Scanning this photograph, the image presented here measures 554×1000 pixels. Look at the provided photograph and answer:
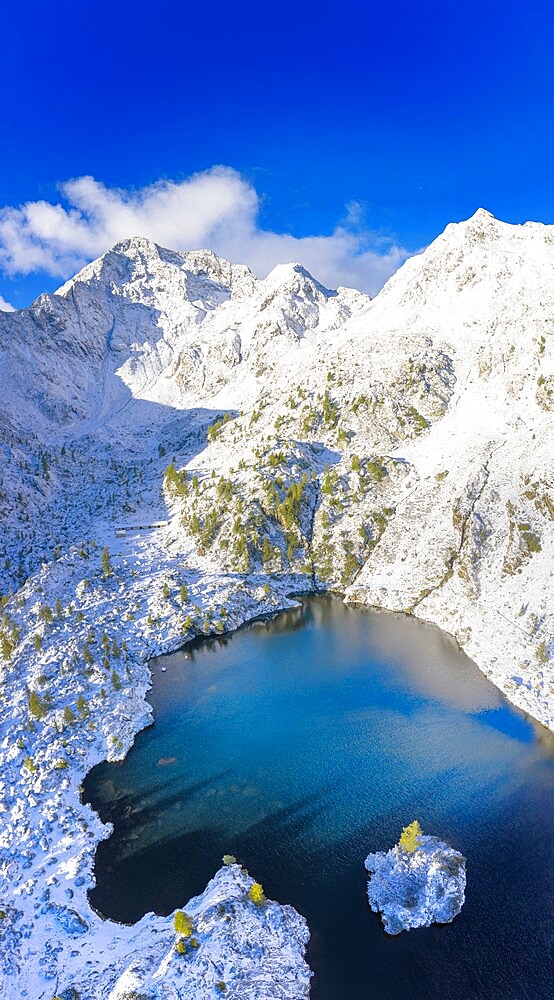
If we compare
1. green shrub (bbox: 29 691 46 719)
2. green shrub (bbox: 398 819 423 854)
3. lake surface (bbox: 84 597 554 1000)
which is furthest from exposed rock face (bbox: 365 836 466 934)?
green shrub (bbox: 29 691 46 719)

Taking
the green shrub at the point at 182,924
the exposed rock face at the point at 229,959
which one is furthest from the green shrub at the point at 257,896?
the green shrub at the point at 182,924

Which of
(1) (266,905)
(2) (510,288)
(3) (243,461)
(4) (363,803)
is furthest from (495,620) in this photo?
(2) (510,288)

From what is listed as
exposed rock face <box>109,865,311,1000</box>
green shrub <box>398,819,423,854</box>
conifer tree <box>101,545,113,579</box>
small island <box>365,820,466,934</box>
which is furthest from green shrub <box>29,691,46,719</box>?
green shrub <box>398,819,423,854</box>

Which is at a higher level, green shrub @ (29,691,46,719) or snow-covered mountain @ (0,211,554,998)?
snow-covered mountain @ (0,211,554,998)

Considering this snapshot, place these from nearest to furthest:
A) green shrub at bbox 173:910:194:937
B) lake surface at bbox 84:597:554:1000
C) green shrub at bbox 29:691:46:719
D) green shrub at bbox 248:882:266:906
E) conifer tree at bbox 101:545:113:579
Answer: lake surface at bbox 84:597:554:1000 → green shrub at bbox 173:910:194:937 → green shrub at bbox 248:882:266:906 → green shrub at bbox 29:691:46:719 → conifer tree at bbox 101:545:113:579

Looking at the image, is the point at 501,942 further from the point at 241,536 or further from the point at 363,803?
the point at 241,536

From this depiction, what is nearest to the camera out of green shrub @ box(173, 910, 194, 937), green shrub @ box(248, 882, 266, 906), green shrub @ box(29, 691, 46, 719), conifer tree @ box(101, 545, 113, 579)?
green shrub @ box(173, 910, 194, 937)

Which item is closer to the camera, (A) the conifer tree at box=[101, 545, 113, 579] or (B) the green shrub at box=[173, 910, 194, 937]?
(B) the green shrub at box=[173, 910, 194, 937]

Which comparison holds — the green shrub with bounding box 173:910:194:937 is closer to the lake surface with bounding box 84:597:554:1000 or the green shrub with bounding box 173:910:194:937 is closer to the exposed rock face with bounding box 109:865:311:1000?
the exposed rock face with bounding box 109:865:311:1000

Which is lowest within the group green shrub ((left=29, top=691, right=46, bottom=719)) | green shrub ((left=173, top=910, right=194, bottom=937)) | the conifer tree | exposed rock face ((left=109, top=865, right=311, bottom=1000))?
exposed rock face ((left=109, top=865, right=311, bottom=1000))
